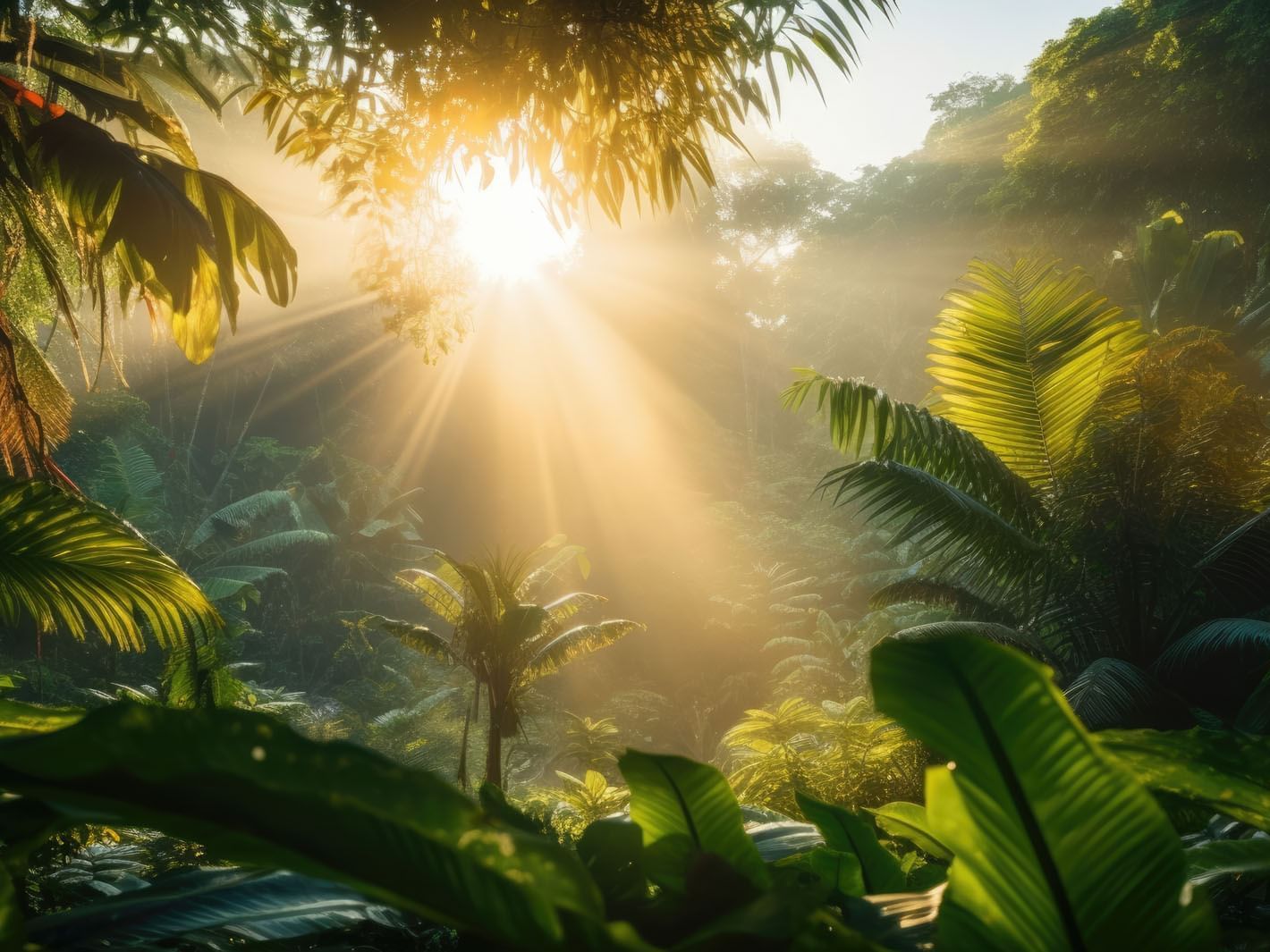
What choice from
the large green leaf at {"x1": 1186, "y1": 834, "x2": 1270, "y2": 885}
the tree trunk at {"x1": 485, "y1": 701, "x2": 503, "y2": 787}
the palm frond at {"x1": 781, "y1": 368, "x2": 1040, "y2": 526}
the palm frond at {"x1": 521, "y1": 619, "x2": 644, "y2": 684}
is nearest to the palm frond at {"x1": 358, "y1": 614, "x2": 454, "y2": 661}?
the tree trunk at {"x1": 485, "y1": 701, "x2": 503, "y2": 787}

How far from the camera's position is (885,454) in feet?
15.4

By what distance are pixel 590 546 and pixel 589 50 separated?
→ 21.7 meters

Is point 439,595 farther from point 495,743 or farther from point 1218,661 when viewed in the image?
point 1218,661

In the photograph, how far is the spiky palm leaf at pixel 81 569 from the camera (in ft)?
6.72

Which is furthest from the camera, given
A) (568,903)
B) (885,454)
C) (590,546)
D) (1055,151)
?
(590,546)

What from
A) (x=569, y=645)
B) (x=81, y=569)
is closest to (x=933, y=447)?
(x=81, y=569)

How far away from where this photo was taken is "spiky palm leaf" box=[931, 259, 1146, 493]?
15.2ft

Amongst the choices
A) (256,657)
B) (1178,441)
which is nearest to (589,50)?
(1178,441)

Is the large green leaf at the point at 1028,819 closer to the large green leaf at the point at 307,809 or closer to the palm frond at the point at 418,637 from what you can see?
the large green leaf at the point at 307,809

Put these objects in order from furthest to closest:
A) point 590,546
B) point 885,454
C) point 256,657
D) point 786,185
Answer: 1. point 786,185
2. point 590,546
3. point 256,657
4. point 885,454

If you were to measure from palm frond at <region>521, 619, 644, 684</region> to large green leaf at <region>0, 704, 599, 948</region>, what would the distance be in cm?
812

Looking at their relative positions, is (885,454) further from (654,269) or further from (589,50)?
(654,269)

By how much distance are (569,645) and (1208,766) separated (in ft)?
27.1

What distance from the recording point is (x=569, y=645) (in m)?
8.41
